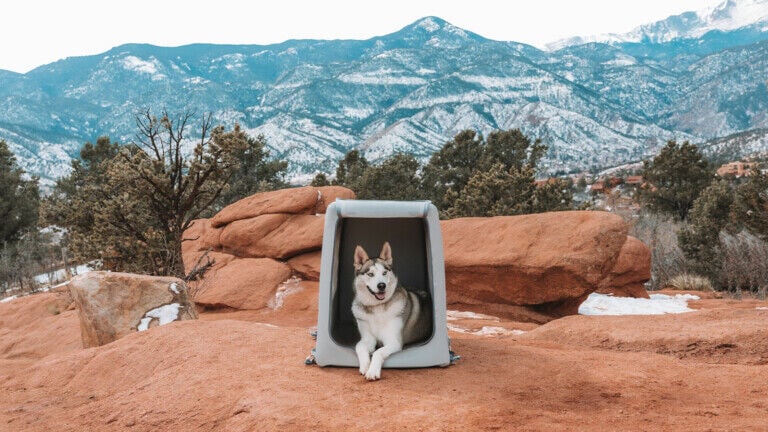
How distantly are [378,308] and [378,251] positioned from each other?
1.50 m

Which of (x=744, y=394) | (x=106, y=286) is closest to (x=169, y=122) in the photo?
(x=106, y=286)

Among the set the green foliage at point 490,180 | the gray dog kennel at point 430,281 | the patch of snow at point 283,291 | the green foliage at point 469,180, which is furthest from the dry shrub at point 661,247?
the gray dog kennel at point 430,281

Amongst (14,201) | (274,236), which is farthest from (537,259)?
(14,201)

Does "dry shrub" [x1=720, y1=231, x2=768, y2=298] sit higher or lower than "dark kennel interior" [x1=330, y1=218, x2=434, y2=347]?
lower

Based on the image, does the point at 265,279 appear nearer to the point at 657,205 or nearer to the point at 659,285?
the point at 659,285

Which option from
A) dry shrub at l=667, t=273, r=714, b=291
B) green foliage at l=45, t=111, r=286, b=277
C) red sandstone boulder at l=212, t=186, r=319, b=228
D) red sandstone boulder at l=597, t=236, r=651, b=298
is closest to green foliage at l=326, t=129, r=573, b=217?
dry shrub at l=667, t=273, r=714, b=291

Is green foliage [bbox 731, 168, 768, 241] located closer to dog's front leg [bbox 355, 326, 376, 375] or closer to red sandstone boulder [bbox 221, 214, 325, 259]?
red sandstone boulder [bbox 221, 214, 325, 259]

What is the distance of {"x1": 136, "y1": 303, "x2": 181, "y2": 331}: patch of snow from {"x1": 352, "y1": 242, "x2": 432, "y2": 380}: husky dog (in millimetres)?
5712

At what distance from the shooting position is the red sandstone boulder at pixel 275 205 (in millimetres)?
18344

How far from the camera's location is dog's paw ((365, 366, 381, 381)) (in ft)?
16.9

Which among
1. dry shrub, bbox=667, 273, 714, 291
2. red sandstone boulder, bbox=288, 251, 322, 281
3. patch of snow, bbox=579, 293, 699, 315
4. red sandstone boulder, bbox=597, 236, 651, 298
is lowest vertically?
dry shrub, bbox=667, 273, 714, 291

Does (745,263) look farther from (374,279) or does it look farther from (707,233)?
(374,279)

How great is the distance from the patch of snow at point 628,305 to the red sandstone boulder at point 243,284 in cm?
939

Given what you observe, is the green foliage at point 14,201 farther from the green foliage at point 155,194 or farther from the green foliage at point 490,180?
the green foliage at point 490,180
